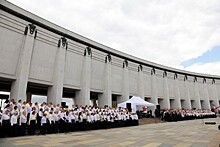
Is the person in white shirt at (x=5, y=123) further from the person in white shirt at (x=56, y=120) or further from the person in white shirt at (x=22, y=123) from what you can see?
the person in white shirt at (x=56, y=120)

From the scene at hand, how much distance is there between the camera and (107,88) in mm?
31953

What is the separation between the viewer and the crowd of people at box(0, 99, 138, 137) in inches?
425

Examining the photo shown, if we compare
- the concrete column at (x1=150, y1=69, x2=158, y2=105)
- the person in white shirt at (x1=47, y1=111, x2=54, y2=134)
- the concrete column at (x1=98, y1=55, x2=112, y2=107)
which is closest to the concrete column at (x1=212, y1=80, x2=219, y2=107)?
the concrete column at (x1=150, y1=69, x2=158, y2=105)

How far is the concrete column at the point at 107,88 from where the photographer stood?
104ft

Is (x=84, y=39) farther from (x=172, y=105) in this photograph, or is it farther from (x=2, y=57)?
(x=172, y=105)

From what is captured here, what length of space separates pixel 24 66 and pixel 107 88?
15.2 meters

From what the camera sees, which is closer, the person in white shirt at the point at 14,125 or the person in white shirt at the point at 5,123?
the person in white shirt at the point at 5,123

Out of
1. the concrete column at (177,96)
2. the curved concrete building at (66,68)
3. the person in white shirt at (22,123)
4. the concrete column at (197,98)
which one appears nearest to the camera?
the person in white shirt at (22,123)

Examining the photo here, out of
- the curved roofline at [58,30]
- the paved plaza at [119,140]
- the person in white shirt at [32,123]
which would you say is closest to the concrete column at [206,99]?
the curved roofline at [58,30]

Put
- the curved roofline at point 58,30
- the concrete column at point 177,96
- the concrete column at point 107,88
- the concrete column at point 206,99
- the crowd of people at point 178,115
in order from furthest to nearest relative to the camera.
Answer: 1. the concrete column at point 206,99
2. the concrete column at point 177,96
3. the concrete column at point 107,88
4. the crowd of people at point 178,115
5. the curved roofline at point 58,30

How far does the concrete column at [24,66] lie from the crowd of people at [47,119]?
7.04 metres

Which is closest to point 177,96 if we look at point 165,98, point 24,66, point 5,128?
point 165,98

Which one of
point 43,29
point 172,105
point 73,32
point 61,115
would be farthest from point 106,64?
point 172,105

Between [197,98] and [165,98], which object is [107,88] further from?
[197,98]
